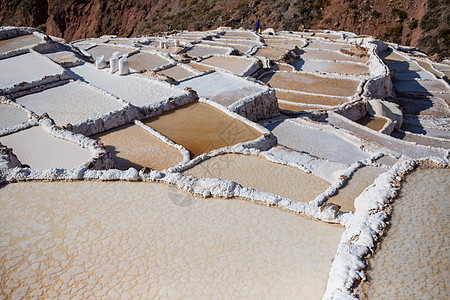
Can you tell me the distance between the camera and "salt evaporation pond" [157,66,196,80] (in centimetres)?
1244

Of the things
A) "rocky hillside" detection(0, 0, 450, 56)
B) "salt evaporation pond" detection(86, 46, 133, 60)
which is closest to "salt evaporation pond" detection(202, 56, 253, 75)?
"salt evaporation pond" detection(86, 46, 133, 60)

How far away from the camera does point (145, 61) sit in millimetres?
14812

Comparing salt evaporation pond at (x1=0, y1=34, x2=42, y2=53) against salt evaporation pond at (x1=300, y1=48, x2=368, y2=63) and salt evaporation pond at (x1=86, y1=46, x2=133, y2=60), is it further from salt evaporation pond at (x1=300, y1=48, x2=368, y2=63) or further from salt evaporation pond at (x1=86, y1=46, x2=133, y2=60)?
salt evaporation pond at (x1=300, y1=48, x2=368, y2=63)

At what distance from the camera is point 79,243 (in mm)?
A: 4055

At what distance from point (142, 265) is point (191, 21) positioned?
3647 centimetres

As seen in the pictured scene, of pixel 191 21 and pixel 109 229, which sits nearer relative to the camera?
pixel 109 229

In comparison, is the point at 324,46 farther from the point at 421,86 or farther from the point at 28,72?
the point at 28,72

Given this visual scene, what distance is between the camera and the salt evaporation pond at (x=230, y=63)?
1430 cm

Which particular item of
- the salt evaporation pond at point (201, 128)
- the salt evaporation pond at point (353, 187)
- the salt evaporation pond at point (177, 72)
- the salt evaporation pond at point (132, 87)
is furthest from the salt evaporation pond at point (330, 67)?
the salt evaporation pond at point (353, 187)

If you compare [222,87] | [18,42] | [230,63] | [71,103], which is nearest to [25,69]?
[71,103]

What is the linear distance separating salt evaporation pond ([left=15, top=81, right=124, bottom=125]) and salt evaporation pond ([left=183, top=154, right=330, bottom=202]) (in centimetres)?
342

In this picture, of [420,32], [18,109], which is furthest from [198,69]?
[420,32]

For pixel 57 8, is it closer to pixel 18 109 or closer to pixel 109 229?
pixel 18 109

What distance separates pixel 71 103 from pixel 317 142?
21.6 feet
